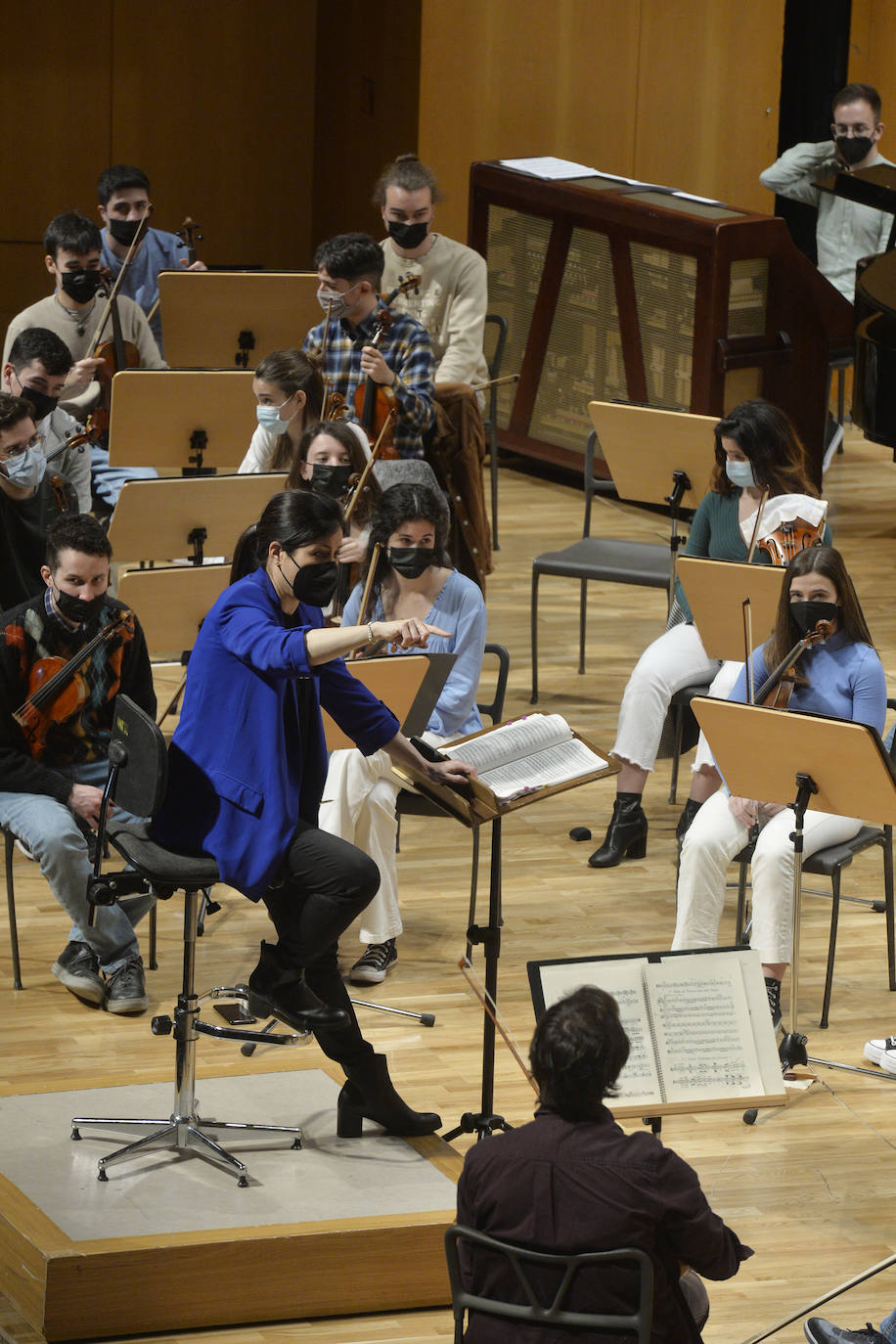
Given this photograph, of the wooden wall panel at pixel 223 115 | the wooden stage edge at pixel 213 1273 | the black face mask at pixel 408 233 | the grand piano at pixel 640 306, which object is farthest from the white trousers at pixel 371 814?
the wooden wall panel at pixel 223 115

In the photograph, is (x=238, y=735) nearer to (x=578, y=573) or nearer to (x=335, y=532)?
(x=335, y=532)

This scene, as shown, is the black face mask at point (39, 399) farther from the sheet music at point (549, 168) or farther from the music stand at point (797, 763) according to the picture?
the sheet music at point (549, 168)

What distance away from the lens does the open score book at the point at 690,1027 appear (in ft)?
10.7

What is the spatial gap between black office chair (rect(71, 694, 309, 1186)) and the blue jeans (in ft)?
2.34

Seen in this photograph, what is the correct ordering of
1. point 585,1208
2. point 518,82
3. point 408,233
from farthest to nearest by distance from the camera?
point 518,82, point 408,233, point 585,1208

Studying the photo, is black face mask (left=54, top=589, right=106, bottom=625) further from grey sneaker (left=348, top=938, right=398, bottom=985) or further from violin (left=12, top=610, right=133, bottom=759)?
grey sneaker (left=348, top=938, right=398, bottom=985)

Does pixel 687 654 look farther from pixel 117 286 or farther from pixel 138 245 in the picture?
pixel 138 245

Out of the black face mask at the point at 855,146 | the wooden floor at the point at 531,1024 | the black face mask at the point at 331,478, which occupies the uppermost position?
the black face mask at the point at 855,146

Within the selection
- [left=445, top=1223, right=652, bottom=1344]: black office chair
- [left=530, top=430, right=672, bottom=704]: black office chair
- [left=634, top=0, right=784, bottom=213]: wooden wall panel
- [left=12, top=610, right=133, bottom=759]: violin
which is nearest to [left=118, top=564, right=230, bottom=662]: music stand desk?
[left=12, top=610, right=133, bottom=759]: violin

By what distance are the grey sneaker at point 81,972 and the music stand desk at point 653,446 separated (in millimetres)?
2162

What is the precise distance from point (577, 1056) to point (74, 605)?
2046mm

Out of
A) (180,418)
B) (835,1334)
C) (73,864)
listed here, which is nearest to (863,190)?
(180,418)

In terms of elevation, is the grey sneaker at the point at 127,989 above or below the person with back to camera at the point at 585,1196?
below

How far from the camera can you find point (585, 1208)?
250 centimetres
